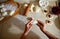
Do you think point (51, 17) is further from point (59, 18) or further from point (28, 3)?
point (28, 3)

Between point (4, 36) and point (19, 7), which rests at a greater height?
point (19, 7)

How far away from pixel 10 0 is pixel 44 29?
42 cm

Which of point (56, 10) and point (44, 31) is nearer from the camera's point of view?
point (44, 31)

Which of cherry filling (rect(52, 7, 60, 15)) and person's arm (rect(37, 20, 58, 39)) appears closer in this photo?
person's arm (rect(37, 20, 58, 39))

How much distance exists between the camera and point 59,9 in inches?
46.4

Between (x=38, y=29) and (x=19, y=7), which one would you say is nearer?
(x=38, y=29)

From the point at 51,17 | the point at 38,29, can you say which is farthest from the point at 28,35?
the point at 51,17

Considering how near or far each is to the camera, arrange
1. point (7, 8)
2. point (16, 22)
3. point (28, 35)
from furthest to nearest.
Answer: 1. point (7, 8)
2. point (16, 22)
3. point (28, 35)

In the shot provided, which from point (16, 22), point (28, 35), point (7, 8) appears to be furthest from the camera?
point (7, 8)

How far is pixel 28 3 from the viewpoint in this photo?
1266mm

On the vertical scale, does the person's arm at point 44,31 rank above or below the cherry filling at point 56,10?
below

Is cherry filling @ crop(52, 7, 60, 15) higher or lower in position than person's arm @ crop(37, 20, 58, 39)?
higher

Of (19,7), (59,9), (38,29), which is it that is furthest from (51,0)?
(38,29)

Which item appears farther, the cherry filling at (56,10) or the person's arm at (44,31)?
the cherry filling at (56,10)
